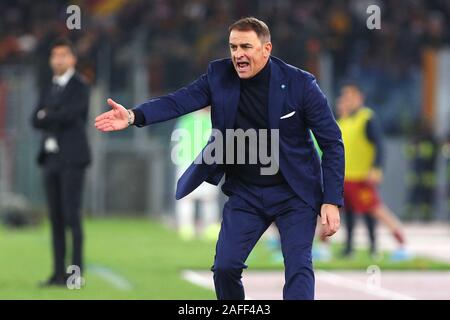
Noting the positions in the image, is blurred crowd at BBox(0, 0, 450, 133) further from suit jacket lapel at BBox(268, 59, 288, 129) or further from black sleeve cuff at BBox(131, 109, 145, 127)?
black sleeve cuff at BBox(131, 109, 145, 127)

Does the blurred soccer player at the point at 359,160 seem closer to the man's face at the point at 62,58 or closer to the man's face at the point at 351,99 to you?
the man's face at the point at 351,99

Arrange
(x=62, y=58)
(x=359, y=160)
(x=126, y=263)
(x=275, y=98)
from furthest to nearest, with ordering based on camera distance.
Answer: (x=359, y=160), (x=126, y=263), (x=62, y=58), (x=275, y=98)

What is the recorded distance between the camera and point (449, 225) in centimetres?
2612

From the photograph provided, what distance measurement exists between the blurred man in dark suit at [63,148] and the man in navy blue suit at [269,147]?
4.43 m

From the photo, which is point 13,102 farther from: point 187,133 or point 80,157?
point 80,157

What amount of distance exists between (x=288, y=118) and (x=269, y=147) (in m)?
0.21

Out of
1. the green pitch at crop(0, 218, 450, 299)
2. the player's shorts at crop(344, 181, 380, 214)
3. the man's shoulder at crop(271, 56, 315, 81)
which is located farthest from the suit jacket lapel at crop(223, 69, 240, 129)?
the player's shorts at crop(344, 181, 380, 214)

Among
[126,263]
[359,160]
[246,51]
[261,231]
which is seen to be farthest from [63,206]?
[359,160]

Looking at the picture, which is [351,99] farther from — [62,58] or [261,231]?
[261,231]

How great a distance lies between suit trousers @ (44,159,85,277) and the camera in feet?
44.0

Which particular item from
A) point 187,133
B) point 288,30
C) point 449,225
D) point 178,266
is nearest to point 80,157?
point 178,266

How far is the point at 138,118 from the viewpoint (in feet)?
28.8

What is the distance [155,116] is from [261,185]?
823 mm

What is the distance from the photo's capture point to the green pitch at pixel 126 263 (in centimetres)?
1277
